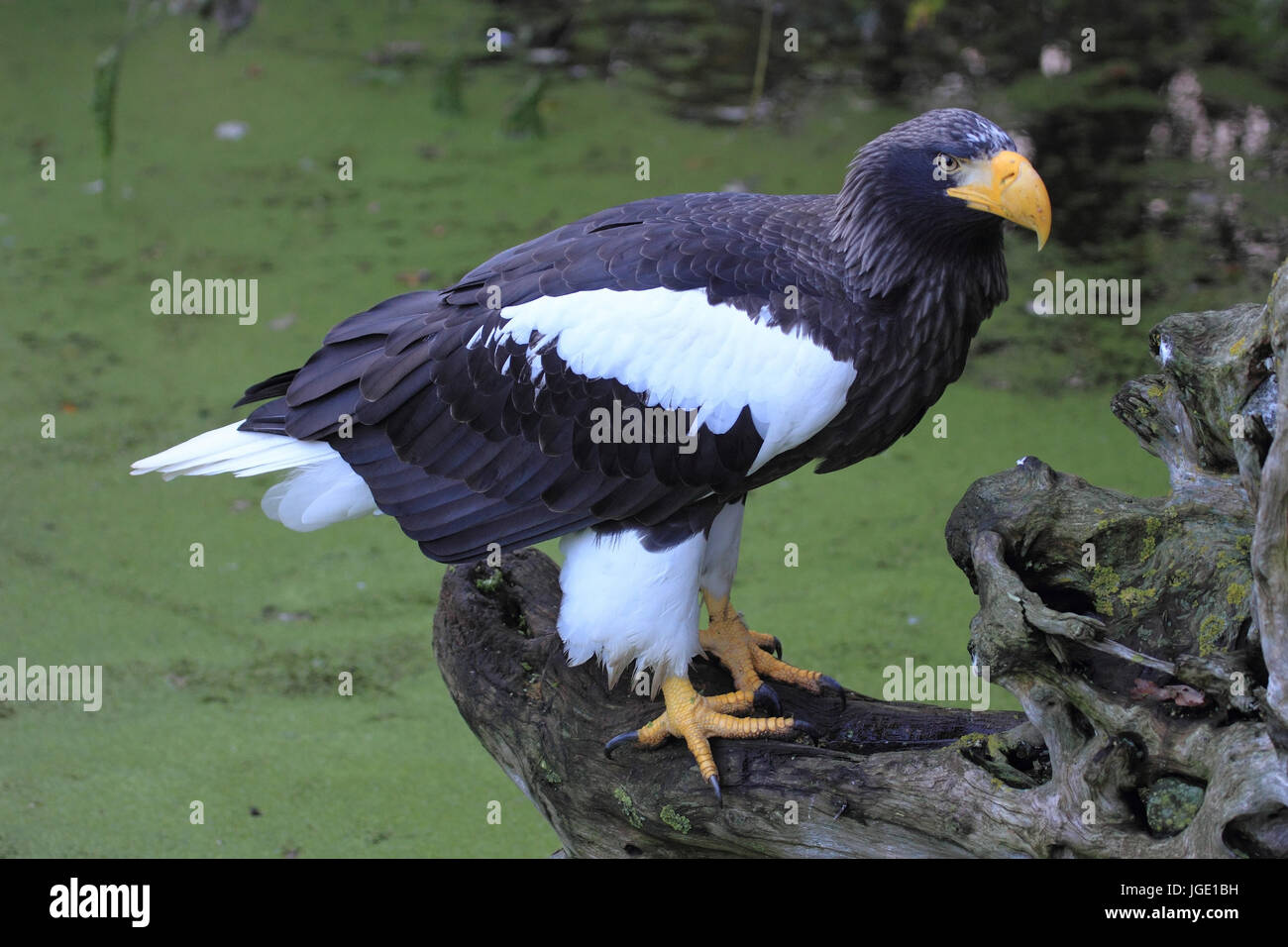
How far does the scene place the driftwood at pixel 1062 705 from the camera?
1.98 metres

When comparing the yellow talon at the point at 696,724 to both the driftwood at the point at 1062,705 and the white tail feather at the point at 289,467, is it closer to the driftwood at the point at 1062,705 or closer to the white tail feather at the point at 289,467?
the driftwood at the point at 1062,705

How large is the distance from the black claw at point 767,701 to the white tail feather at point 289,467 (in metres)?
0.92

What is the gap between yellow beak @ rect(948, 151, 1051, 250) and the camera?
7.35 ft

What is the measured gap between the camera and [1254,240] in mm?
5309

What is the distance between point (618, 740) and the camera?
2.59m

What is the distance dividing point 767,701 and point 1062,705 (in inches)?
30.7

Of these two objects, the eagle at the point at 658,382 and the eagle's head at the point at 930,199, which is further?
the eagle at the point at 658,382

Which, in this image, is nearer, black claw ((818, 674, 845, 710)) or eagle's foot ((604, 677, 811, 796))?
eagle's foot ((604, 677, 811, 796))

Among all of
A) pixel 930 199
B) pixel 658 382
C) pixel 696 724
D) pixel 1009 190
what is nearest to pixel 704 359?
pixel 658 382

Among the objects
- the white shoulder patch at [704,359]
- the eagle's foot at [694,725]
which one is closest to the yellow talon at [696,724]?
the eagle's foot at [694,725]

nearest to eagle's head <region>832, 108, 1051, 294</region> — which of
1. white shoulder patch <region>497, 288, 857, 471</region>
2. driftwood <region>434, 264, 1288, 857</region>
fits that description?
white shoulder patch <region>497, 288, 857, 471</region>

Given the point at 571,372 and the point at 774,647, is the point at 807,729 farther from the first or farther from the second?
the point at 571,372

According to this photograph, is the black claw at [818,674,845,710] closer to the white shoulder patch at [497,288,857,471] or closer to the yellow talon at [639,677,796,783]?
the yellow talon at [639,677,796,783]

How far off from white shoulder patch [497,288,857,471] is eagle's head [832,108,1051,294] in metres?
0.21
